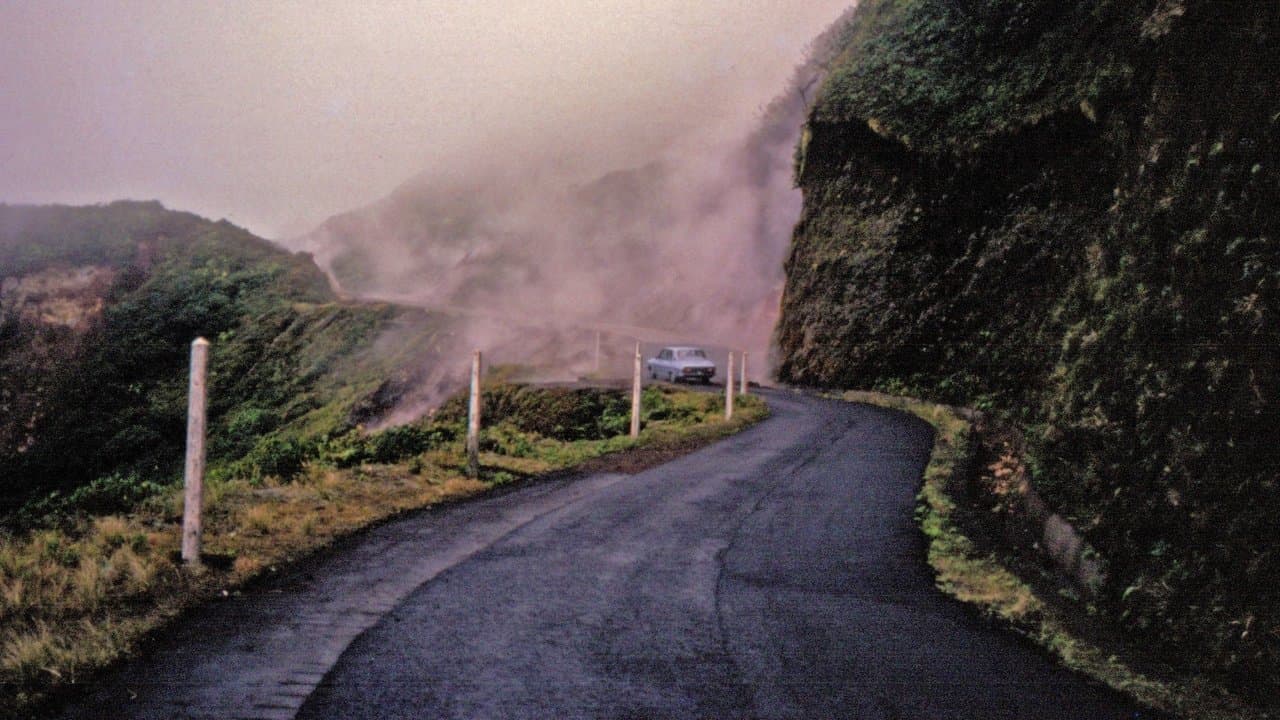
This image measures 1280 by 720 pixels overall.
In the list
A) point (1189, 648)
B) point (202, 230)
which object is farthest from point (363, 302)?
point (1189, 648)

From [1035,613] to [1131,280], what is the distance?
148 inches

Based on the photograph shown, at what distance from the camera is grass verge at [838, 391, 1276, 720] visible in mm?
4320

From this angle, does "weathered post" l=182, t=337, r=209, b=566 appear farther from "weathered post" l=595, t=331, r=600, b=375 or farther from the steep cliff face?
"weathered post" l=595, t=331, r=600, b=375

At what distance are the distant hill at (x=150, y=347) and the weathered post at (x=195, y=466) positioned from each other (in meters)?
25.8

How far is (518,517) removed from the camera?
8.55 m

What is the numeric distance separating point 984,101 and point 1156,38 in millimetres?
14255

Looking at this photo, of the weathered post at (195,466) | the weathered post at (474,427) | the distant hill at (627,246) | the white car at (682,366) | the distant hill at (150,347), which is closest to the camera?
the weathered post at (195,466)

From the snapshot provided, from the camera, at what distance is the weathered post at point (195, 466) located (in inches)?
240

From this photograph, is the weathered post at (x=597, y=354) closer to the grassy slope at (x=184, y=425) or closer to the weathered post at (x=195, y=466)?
the grassy slope at (x=184, y=425)

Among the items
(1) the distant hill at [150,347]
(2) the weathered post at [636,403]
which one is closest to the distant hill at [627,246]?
(1) the distant hill at [150,347]

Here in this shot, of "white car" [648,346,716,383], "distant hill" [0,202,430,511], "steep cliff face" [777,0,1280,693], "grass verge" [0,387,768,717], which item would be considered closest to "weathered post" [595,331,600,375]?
"white car" [648,346,716,383]

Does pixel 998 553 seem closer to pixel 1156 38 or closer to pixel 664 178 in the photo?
pixel 1156 38

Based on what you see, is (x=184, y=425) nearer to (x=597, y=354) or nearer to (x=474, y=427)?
(x=597, y=354)

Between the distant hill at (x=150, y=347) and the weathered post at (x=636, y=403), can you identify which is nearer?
the weathered post at (x=636, y=403)
